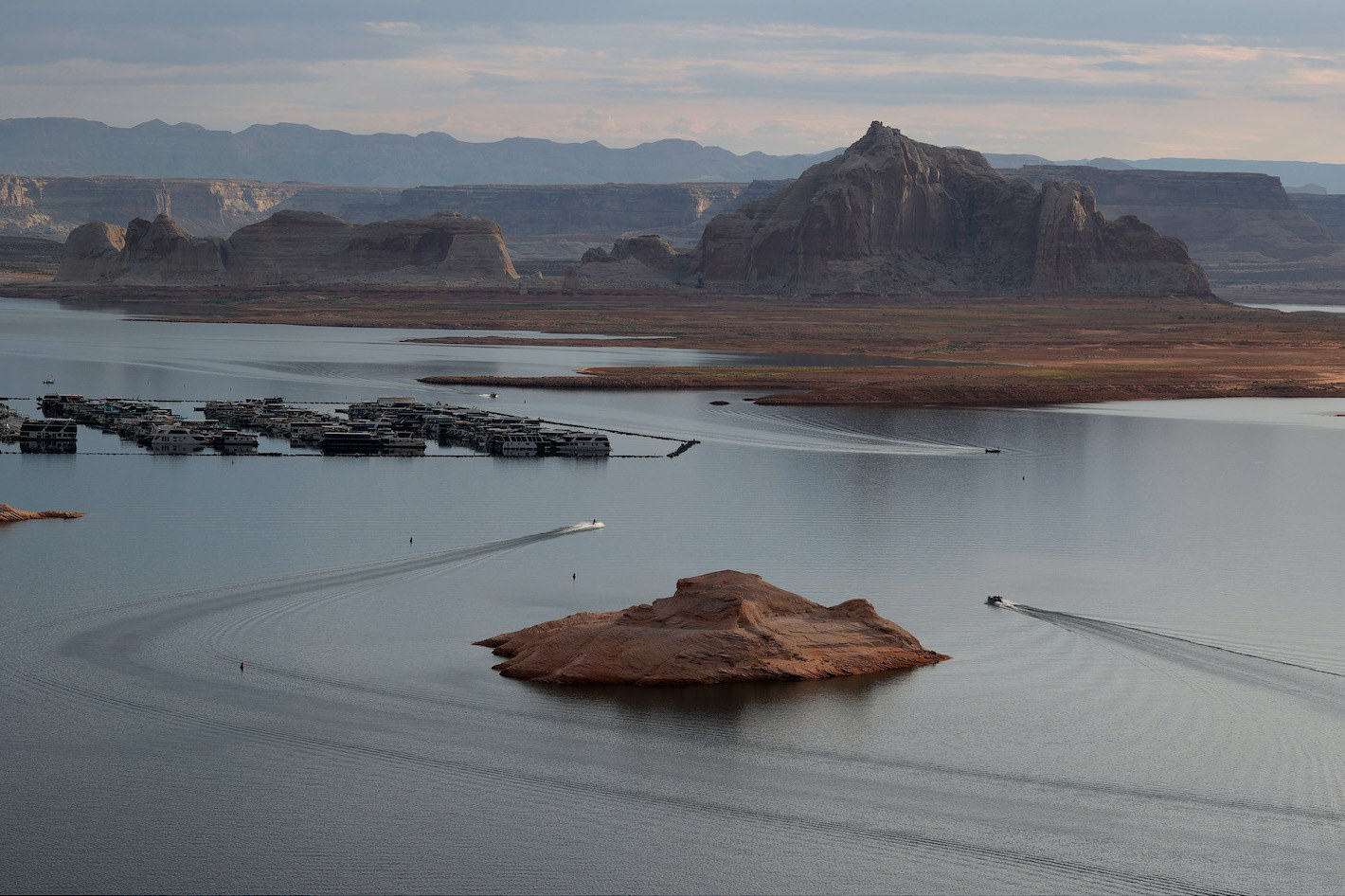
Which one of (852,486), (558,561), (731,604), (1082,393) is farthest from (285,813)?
(1082,393)

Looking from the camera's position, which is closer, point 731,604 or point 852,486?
point 731,604

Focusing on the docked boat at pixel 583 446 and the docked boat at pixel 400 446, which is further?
the docked boat at pixel 400 446

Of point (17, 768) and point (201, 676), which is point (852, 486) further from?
point (17, 768)

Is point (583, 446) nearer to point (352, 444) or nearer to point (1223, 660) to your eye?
point (352, 444)

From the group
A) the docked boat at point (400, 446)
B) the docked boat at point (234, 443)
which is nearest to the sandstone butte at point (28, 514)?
the docked boat at point (234, 443)

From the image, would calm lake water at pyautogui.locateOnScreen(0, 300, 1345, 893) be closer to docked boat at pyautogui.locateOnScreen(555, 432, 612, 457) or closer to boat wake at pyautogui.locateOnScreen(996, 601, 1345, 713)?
boat wake at pyautogui.locateOnScreen(996, 601, 1345, 713)

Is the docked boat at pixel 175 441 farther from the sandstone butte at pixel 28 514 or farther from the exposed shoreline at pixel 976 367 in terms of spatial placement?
the exposed shoreline at pixel 976 367

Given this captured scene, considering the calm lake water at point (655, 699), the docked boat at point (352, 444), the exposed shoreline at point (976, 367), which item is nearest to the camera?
the calm lake water at point (655, 699)
